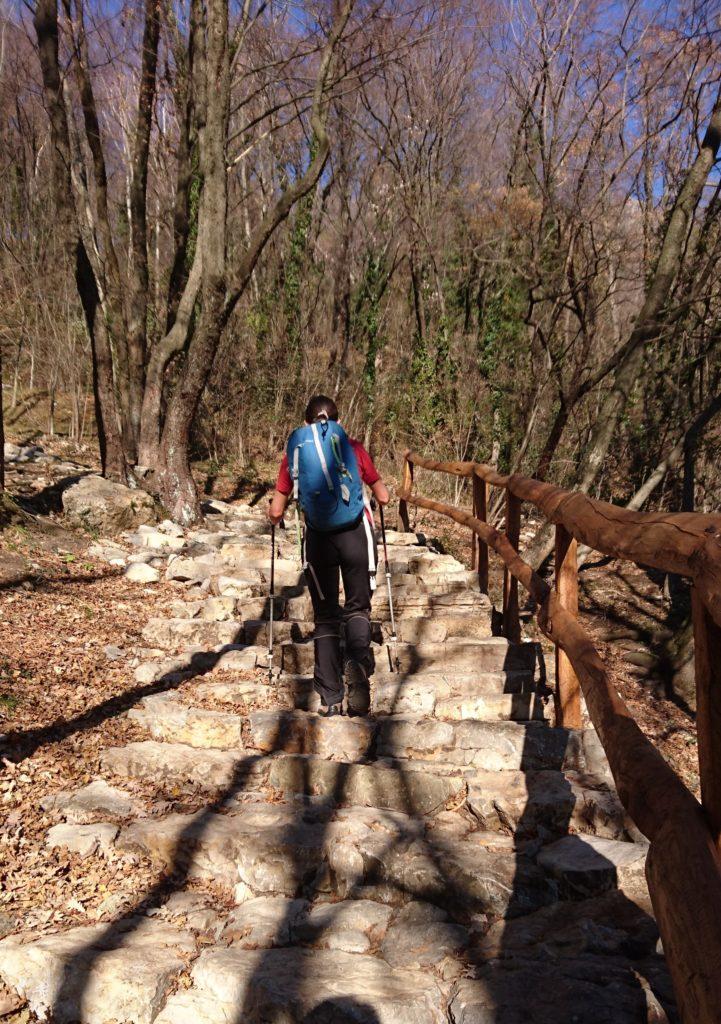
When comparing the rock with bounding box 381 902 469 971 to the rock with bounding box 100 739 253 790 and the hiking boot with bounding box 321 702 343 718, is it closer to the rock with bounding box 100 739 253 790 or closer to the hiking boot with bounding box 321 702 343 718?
the rock with bounding box 100 739 253 790

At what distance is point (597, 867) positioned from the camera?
2.88 m

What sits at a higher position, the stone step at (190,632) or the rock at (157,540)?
the rock at (157,540)

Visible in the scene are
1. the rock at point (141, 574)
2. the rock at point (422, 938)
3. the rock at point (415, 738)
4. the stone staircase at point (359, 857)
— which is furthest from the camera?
the rock at point (141, 574)

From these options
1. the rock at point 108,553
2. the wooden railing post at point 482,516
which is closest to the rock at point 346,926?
the wooden railing post at point 482,516

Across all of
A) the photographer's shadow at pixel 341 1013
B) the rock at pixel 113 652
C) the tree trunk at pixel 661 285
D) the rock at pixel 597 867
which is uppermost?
the tree trunk at pixel 661 285

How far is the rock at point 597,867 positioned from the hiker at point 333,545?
6.22 ft

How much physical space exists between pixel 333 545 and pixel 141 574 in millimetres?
3600

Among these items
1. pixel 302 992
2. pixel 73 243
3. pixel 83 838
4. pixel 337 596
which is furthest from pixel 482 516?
pixel 73 243

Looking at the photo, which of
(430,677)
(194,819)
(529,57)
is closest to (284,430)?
(529,57)

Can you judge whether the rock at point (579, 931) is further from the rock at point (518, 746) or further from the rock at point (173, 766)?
the rock at point (173, 766)

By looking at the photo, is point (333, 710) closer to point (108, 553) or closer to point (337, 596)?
point (337, 596)

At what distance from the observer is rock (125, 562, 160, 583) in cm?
771

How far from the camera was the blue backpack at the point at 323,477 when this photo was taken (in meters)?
4.69

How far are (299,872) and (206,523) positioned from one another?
762 cm
